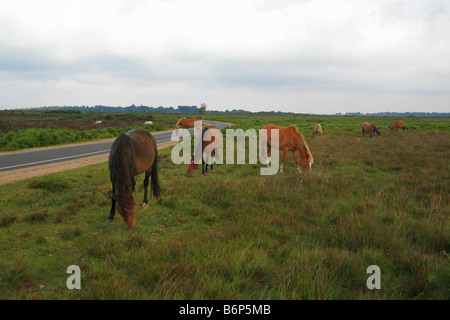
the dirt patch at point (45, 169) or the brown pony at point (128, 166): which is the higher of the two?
the brown pony at point (128, 166)

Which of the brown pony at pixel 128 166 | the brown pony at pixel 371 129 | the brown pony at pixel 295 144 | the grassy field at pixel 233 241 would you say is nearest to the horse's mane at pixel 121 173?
the brown pony at pixel 128 166

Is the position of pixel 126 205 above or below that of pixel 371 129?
below

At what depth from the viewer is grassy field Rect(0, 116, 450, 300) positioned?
3.13 metres

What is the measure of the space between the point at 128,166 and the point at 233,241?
2.94 m

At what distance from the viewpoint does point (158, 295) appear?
2830 mm

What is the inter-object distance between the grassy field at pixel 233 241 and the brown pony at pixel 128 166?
0.47m

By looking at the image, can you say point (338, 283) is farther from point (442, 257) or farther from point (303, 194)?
point (303, 194)

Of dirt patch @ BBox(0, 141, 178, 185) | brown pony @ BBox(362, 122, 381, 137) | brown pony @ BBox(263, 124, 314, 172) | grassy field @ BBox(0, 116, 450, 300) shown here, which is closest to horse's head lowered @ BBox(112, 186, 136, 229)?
grassy field @ BBox(0, 116, 450, 300)

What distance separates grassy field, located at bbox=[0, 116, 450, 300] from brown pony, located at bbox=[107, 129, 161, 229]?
0.47 metres

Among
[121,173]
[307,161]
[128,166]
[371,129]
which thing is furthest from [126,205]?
[371,129]

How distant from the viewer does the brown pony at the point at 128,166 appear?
4.70 meters

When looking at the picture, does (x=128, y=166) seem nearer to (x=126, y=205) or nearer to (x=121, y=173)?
(x=121, y=173)

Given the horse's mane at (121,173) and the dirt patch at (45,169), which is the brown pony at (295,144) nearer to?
the horse's mane at (121,173)

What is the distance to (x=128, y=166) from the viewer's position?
5.50 metres
